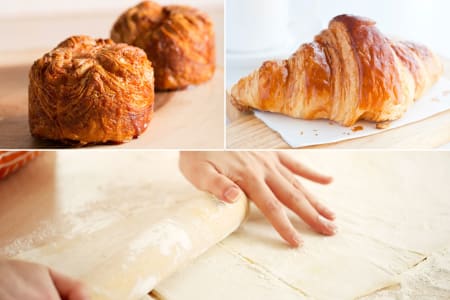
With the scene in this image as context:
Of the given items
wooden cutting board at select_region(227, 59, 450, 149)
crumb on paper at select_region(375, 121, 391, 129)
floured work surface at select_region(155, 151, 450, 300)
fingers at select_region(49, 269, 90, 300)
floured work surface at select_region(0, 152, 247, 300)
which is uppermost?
crumb on paper at select_region(375, 121, 391, 129)

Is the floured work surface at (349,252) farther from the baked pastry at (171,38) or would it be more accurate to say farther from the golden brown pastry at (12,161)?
the golden brown pastry at (12,161)

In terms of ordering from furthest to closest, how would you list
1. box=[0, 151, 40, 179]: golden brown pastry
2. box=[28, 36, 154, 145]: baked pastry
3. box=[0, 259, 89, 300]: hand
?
box=[0, 151, 40, 179]: golden brown pastry, box=[28, 36, 154, 145]: baked pastry, box=[0, 259, 89, 300]: hand

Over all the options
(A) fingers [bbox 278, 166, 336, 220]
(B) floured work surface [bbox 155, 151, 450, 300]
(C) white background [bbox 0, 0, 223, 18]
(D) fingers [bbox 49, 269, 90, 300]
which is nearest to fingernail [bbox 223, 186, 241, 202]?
(B) floured work surface [bbox 155, 151, 450, 300]

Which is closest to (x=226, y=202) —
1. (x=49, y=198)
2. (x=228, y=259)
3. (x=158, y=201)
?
(x=228, y=259)

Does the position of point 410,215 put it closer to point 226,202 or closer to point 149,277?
point 226,202

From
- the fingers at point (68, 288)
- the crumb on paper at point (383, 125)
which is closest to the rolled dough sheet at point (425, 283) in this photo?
the crumb on paper at point (383, 125)

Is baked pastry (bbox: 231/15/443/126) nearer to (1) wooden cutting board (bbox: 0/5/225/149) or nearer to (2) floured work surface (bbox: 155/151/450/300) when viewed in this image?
(1) wooden cutting board (bbox: 0/5/225/149)
